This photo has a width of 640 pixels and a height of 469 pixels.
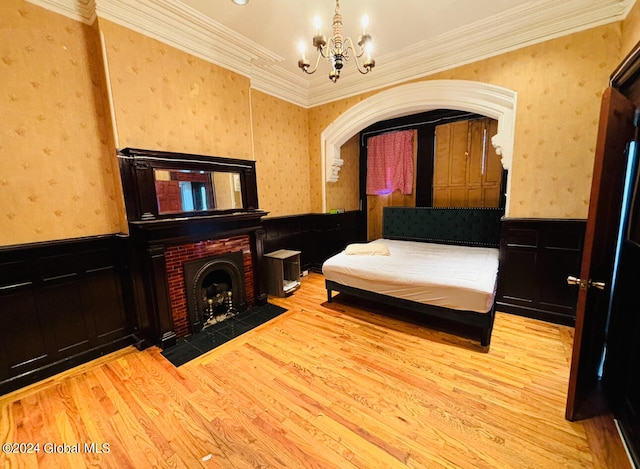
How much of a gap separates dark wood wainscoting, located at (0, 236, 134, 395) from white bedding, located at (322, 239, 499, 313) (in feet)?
7.66

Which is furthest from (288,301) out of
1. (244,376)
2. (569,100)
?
(569,100)

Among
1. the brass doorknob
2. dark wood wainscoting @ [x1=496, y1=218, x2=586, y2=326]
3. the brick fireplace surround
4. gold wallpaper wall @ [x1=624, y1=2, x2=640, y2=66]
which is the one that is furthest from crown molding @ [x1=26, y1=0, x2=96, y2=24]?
dark wood wainscoting @ [x1=496, y1=218, x2=586, y2=326]

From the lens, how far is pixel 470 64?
10.3 feet

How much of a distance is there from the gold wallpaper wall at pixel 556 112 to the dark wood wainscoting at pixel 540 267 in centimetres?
15

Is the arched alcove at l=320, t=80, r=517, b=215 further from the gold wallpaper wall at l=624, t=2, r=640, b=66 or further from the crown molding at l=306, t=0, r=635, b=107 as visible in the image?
the gold wallpaper wall at l=624, t=2, r=640, b=66

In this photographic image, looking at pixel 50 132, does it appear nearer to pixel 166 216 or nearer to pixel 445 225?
pixel 166 216

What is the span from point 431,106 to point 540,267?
94.0 inches

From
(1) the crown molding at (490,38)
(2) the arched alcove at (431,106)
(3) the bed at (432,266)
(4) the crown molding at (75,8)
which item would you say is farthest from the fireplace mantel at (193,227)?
(1) the crown molding at (490,38)

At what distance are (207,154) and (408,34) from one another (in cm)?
272

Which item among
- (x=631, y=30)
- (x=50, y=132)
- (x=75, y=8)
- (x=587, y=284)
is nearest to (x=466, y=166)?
(x=631, y=30)

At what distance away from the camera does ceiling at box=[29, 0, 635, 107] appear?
2406 millimetres

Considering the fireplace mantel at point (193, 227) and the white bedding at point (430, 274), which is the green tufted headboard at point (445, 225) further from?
the fireplace mantel at point (193, 227)

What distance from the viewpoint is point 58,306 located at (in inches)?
88.9

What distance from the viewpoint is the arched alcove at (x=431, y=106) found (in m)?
3.00
